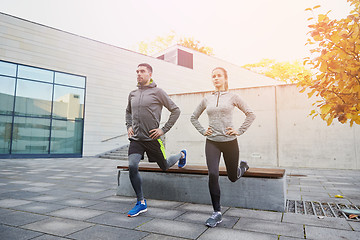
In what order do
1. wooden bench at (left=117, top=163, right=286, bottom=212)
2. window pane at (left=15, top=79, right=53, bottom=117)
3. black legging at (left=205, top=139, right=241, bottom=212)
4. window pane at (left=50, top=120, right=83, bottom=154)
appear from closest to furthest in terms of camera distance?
black legging at (left=205, top=139, right=241, bottom=212)
wooden bench at (left=117, top=163, right=286, bottom=212)
window pane at (left=15, top=79, right=53, bottom=117)
window pane at (left=50, top=120, right=83, bottom=154)

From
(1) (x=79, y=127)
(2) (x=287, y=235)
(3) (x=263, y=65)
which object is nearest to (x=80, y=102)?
(1) (x=79, y=127)

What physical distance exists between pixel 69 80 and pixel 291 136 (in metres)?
13.2

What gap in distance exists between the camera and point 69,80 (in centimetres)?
1609

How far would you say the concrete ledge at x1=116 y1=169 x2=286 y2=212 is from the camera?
3.84m

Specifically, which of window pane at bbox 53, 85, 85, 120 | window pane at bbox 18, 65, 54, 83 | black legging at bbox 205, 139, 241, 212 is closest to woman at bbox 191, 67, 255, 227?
black legging at bbox 205, 139, 241, 212

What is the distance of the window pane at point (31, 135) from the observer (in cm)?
1398

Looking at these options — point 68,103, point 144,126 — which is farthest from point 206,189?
point 68,103

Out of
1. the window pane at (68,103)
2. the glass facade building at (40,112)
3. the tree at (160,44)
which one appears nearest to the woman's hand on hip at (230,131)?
the glass facade building at (40,112)

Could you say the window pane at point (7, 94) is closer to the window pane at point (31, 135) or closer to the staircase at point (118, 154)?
the window pane at point (31, 135)

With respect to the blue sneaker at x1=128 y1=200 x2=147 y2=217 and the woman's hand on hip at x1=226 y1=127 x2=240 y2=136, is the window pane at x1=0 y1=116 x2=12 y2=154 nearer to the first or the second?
the blue sneaker at x1=128 y1=200 x2=147 y2=217

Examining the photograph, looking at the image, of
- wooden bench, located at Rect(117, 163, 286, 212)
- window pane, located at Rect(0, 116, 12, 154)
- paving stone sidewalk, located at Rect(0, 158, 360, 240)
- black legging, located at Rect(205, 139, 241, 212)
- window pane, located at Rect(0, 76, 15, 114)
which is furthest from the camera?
window pane, located at Rect(0, 76, 15, 114)

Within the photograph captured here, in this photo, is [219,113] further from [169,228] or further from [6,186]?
[6,186]

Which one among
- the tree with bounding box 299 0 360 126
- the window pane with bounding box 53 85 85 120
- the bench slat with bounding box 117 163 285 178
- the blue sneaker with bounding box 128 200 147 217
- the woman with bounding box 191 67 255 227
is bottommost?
the blue sneaker with bounding box 128 200 147 217

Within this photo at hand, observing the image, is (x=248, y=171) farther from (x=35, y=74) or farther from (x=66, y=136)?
(x=35, y=74)
